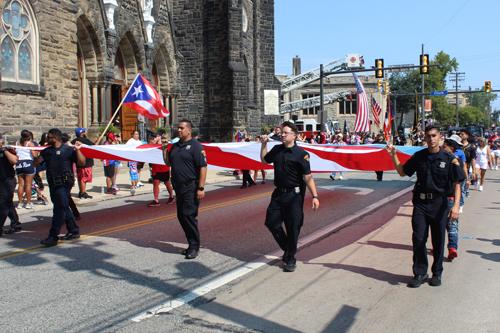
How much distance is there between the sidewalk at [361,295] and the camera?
4465 millimetres

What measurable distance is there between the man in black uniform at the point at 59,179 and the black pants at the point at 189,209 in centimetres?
203

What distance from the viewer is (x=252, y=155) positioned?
11.0 m

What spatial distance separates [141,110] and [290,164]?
774 cm

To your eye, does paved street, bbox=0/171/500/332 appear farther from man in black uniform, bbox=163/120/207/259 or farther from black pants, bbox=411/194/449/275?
man in black uniform, bbox=163/120/207/259

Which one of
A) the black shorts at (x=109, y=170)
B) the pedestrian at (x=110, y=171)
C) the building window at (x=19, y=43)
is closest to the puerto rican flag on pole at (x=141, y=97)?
the pedestrian at (x=110, y=171)

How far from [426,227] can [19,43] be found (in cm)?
1447

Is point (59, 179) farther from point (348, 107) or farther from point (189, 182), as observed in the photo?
point (348, 107)

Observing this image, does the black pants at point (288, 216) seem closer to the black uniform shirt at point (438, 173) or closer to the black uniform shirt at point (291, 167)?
the black uniform shirt at point (291, 167)

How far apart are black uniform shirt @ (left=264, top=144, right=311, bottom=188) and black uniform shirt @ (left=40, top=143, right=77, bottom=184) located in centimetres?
362

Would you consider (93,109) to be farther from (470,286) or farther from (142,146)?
(470,286)

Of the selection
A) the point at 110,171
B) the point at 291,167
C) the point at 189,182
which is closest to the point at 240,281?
the point at 291,167

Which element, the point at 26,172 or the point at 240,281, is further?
the point at 26,172

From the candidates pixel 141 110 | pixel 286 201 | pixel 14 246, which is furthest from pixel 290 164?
pixel 141 110

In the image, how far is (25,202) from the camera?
11.8 metres
